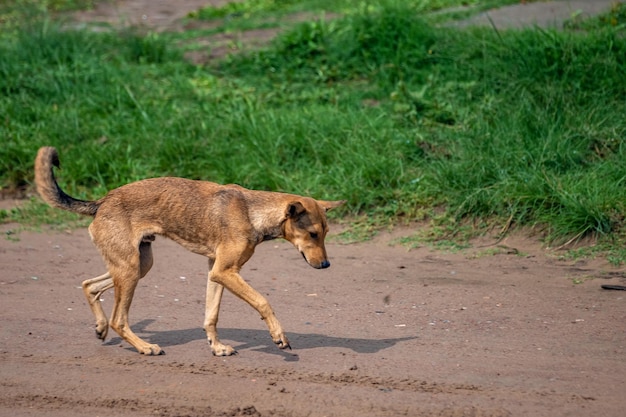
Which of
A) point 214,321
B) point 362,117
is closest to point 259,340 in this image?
point 214,321

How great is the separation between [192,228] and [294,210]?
0.76 meters

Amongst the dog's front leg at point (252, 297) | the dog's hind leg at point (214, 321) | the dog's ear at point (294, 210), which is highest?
the dog's ear at point (294, 210)

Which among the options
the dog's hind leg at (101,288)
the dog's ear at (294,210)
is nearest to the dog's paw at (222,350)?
the dog's hind leg at (101,288)

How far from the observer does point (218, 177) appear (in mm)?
9898

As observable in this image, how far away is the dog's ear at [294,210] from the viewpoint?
19.6ft

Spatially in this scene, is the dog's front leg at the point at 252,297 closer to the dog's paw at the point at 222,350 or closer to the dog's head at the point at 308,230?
the dog's paw at the point at 222,350

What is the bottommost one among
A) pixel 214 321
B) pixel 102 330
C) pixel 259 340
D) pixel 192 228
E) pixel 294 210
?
pixel 259 340

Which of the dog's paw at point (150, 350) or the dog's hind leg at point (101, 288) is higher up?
the dog's hind leg at point (101, 288)

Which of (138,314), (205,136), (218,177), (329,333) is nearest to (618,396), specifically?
(329,333)

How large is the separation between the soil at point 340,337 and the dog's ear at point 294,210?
2.86ft

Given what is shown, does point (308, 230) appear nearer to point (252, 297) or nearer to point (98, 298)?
point (252, 297)

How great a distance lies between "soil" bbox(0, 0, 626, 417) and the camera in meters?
5.25

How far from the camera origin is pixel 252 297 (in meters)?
5.98

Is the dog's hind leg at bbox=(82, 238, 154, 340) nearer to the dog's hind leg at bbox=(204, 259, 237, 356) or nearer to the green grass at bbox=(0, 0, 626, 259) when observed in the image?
the dog's hind leg at bbox=(204, 259, 237, 356)
